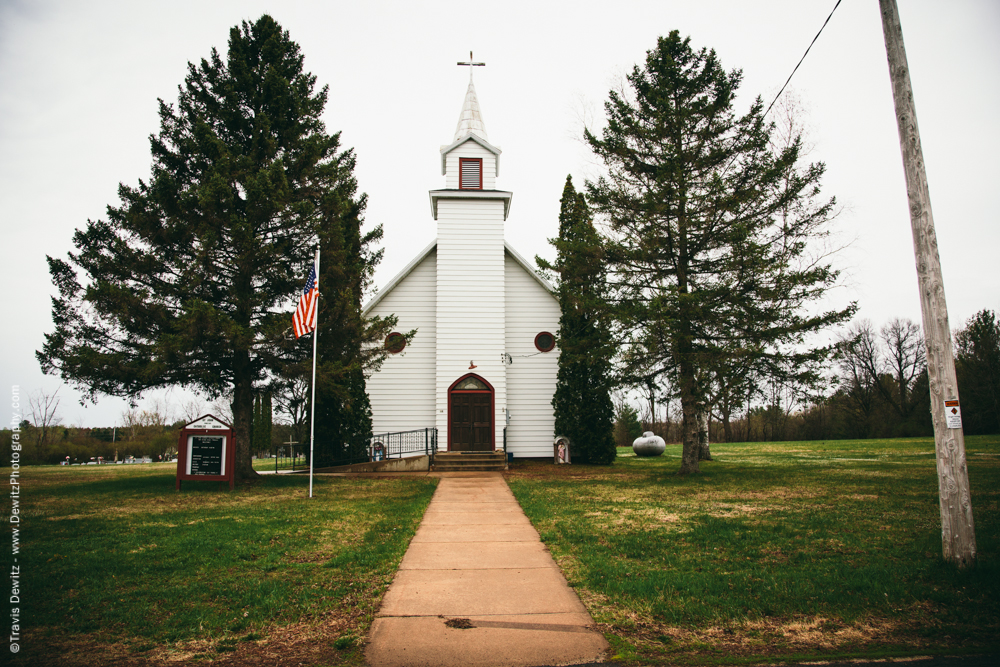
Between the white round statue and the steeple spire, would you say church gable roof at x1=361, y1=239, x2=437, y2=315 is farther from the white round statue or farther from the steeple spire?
the white round statue

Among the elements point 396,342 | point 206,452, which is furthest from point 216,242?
point 396,342

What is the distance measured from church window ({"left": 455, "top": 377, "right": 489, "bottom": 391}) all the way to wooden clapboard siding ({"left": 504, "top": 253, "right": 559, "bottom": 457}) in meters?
1.35

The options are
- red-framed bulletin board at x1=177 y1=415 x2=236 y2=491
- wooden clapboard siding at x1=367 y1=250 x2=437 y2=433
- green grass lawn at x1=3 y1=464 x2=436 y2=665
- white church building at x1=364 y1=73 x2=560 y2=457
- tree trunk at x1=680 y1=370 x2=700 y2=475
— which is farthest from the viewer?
wooden clapboard siding at x1=367 y1=250 x2=437 y2=433

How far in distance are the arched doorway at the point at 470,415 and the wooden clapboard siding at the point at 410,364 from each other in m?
1.14

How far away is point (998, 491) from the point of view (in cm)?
977

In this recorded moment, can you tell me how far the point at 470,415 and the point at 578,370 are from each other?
4.18 meters

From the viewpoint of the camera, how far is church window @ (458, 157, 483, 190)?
20.8 meters

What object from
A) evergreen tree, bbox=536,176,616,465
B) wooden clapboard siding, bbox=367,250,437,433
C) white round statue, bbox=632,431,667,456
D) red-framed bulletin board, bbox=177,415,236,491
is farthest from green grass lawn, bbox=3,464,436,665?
white round statue, bbox=632,431,667,456

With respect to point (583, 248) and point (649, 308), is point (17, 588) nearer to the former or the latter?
point (649, 308)

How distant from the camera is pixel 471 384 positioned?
1959cm

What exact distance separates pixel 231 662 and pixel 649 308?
1144 centimetres

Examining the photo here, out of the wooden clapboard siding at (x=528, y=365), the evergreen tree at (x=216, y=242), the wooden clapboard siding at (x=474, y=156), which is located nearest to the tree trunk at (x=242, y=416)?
the evergreen tree at (x=216, y=242)

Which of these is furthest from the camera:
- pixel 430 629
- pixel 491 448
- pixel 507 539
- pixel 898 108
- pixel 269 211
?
pixel 491 448

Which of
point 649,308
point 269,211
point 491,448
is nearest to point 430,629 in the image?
point 649,308
